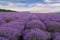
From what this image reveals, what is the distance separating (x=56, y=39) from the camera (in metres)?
1.29

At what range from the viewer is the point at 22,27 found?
1561mm

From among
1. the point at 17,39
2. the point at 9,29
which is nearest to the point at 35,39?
the point at 17,39

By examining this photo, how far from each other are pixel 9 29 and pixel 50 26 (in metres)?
0.39

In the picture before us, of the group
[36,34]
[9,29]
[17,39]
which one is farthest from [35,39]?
[9,29]

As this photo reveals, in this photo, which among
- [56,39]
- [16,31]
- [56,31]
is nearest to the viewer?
[56,39]

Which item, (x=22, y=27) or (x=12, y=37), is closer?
(x=12, y=37)

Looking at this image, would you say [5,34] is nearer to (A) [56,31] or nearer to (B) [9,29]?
(B) [9,29]

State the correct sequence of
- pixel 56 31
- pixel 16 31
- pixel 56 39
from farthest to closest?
pixel 56 31
pixel 16 31
pixel 56 39

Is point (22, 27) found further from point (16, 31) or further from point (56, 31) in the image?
point (56, 31)

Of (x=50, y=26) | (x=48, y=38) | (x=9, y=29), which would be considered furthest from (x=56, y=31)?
(x=9, y=29)

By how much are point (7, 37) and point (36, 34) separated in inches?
8.9

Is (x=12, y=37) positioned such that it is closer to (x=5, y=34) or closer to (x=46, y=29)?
(x=5, y=34)

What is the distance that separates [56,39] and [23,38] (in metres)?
0.26

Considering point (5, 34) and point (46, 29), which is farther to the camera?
point (46, 29)
